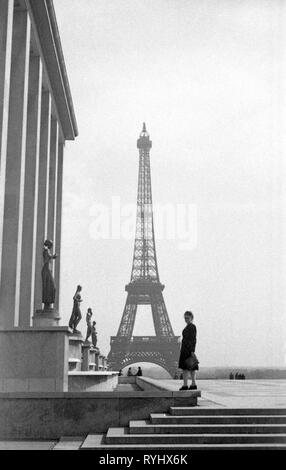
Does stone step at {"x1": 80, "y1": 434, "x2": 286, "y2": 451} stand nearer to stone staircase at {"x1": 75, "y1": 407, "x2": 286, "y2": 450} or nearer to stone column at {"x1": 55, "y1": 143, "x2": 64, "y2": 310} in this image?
stone staircase at {"x1": 75, "y1": 407, "x2": 286, "y2": 450}

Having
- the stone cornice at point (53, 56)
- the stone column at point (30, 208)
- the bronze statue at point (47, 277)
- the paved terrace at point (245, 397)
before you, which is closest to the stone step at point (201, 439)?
the paved terrace at point (245, 397)

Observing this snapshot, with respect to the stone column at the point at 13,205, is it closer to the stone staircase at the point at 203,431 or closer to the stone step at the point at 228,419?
the stone staircase at the point at 203,431

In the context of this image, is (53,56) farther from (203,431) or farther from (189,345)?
(203,431)

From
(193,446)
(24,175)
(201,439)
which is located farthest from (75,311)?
(193,446)

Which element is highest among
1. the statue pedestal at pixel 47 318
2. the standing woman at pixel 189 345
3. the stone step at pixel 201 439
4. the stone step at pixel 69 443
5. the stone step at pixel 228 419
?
→ the statue pedestal at pixel 47 318

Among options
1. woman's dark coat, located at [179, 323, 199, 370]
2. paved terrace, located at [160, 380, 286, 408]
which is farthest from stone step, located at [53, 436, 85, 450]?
woman's dark coat, located at [179, 323, 199, 370]

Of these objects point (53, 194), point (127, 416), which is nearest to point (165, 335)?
point (53, 194)
